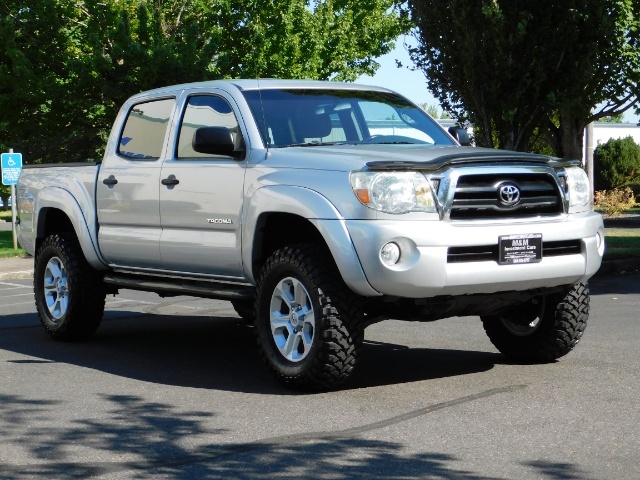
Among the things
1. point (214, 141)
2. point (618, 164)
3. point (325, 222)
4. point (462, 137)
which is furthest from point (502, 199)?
point (618, 164)

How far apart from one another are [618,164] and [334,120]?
125ft

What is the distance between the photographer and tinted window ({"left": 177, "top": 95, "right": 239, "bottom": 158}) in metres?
8.39

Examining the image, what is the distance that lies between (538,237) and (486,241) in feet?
1.34

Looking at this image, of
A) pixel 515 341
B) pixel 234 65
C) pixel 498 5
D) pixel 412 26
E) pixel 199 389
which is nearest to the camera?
pixel 199 389

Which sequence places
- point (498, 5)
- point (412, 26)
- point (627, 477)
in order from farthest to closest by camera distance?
1. point (412, 26)
2. point (498, 5)
3. point (627, 477)

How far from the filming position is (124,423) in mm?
6492

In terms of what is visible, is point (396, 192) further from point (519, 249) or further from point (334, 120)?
point (334, 120)

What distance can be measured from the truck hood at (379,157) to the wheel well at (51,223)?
3.11m

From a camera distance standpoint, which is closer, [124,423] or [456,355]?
[124,423]

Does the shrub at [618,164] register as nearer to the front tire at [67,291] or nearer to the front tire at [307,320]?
the front tire at [67,291]

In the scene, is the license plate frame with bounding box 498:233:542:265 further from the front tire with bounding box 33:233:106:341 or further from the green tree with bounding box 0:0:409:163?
the green tree with bounding box 0:0:409:163

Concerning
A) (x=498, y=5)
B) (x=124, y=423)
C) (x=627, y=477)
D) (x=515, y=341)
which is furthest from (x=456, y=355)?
(x=498, y=5)

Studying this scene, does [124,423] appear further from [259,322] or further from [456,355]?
[456,355]

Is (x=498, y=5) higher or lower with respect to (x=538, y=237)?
higher
